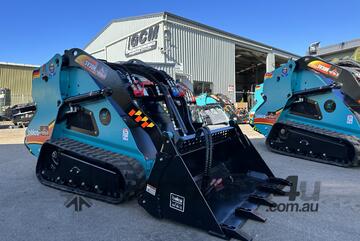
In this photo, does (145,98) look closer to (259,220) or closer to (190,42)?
(259,220)

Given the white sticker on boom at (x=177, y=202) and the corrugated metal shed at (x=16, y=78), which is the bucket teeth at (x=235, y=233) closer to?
the white sticker on boom at (x=177, y=202)

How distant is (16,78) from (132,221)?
89.0ft

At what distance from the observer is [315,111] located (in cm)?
575

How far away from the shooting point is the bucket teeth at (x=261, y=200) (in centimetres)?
319

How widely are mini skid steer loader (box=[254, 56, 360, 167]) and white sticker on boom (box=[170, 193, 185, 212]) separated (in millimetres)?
3627

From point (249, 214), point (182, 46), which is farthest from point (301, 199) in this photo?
point (182, 46)

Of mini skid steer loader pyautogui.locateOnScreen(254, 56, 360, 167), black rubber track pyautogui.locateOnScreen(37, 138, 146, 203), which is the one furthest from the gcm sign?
black rubber track pyautogui.locateOnScreen(37, 138, 146, 203)

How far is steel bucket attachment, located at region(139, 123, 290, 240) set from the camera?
2.67 meters

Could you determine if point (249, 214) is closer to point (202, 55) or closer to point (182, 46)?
point (182, 46)

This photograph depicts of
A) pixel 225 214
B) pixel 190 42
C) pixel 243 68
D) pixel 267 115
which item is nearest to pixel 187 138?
pixel 225 214

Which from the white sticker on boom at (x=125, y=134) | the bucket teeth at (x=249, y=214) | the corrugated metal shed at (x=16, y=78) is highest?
the corrugated metal shed at (x=16, y=78)

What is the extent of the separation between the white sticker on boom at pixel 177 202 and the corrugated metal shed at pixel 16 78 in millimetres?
24877

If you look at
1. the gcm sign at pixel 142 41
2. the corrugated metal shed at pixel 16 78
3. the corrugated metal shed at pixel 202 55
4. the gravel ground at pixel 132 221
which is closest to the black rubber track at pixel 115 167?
the gravel ground at pixel 132 221

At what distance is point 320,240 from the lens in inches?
99.3
